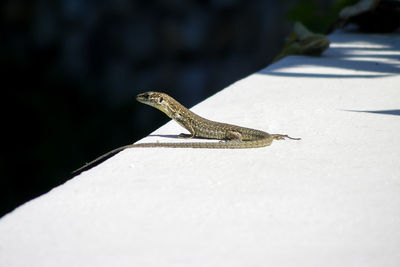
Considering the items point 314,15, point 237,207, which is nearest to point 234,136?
point 237,207

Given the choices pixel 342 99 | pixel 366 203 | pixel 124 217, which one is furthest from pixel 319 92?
pixel 124 217

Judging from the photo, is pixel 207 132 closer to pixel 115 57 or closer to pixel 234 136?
pixel 234 136

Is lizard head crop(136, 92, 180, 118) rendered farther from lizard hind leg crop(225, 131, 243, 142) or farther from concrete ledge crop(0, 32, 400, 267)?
lizard hind leg crop(225, 131, 243, 142)

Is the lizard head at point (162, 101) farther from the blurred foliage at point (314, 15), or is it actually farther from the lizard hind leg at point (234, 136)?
the blurred foliage at point (314, 15)

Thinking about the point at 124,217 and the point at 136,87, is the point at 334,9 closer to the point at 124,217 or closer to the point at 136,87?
the point at 136,87

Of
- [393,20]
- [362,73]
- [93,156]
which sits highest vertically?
[393,20]

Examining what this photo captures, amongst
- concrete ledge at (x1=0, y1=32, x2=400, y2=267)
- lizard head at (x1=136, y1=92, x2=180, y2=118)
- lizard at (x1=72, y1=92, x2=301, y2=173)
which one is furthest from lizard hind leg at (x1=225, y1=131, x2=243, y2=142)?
lizard head at (x1=136, y1=92, x2=180, y2=118)

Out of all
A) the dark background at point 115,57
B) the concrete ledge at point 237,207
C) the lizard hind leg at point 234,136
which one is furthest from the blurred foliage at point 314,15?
the lizard hind leg at point 234,136
